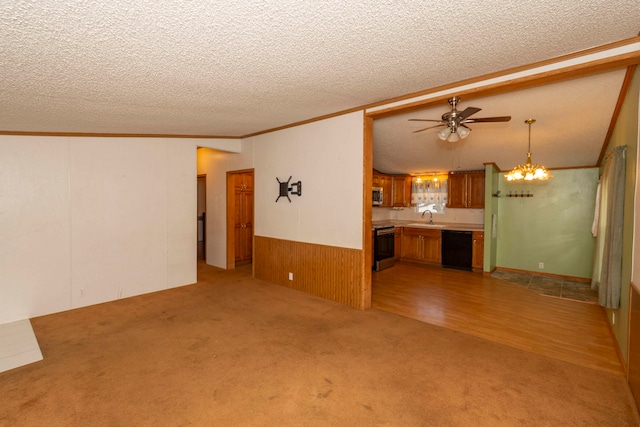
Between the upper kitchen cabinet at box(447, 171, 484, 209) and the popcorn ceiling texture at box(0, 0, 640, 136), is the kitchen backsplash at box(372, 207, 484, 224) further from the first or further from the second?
the popcorn ceiling texture at box(0, 0, 640, 136)

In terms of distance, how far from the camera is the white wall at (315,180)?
4227 mm

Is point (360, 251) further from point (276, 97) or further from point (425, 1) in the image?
point (425, 1)

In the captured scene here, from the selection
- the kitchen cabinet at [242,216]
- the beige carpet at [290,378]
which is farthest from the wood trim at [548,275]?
the kitchen cabinet at [242,216]

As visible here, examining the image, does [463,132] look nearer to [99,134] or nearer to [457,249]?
[457,249]

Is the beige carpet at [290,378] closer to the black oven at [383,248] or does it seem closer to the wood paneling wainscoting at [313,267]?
the wood paneling wainscoting at [313,267]

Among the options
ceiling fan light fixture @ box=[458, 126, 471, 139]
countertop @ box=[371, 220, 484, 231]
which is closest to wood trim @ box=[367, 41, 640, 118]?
ceiling fan light fixture @ box=[458, 126, 471, 139]

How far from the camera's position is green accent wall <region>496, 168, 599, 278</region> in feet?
19.1

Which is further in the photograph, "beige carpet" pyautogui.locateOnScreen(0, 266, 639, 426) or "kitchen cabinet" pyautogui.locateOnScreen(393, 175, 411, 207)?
"kitchen cabinet" pyautogui.locateOnScreen(393, 175, 411, 207)

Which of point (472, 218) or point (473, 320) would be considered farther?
point (472, 218)

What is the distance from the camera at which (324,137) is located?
4.57m

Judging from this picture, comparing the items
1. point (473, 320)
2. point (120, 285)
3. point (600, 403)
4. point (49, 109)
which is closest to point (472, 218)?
point (473, 320)

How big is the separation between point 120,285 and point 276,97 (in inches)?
146

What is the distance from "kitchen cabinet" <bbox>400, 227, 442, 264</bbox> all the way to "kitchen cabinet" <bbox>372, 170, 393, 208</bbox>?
864mm

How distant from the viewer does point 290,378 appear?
2.56 meters
